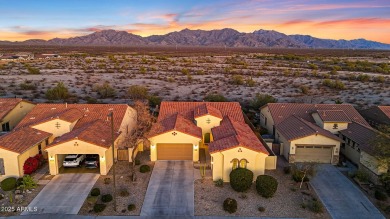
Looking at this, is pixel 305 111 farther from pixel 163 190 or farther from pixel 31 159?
pixel 31 159

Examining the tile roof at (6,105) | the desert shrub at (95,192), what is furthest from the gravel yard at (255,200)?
the tile roof at (6,105)

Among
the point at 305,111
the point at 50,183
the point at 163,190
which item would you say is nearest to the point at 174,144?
the point at 163,190

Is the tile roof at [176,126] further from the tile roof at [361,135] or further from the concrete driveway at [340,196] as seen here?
the tile roof at [361,135]

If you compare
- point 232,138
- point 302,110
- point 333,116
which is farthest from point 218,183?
point 302,110

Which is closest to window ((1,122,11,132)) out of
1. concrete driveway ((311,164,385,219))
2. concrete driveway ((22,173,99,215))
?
concrete driveway ((22,173,99,215))

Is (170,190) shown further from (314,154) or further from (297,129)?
(314,154)
